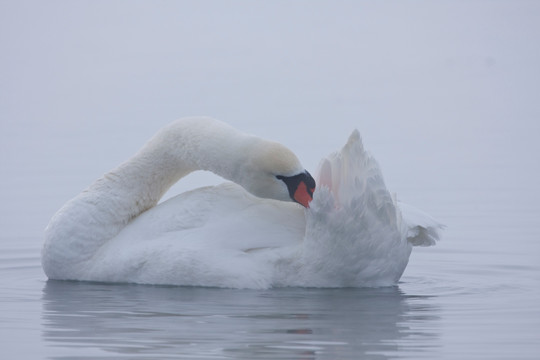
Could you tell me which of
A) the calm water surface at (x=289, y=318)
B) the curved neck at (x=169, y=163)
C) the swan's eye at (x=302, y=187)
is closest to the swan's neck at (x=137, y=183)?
the curved neck at (x=169, y=163)

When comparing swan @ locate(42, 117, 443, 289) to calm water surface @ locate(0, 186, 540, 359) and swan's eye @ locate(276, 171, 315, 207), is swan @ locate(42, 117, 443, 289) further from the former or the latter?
calm water surface @ locate(0, 186, 540, 359)

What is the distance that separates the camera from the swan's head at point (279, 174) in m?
8.42

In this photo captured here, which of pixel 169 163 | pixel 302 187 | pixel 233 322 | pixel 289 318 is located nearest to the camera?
pixel 233 322

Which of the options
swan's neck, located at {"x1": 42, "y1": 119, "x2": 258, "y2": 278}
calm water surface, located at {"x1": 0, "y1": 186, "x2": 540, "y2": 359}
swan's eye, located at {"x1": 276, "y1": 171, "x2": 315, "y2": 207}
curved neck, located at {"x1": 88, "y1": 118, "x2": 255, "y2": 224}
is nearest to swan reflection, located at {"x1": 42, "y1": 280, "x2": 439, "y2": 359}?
calm water surface, located at {"x1": 0, "y1": 186, "x2": 540, "y2": 359}

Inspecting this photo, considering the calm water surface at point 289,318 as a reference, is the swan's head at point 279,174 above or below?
above

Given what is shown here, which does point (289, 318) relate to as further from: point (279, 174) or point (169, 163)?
point (169, 163)

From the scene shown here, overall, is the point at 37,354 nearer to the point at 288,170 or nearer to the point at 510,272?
the point at 288,170

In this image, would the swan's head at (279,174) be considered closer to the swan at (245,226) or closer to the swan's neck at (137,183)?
the swan at (245,226)

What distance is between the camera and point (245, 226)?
850 centimetres

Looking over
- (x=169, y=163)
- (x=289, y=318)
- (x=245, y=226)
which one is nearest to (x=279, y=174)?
(x=245, y=226)

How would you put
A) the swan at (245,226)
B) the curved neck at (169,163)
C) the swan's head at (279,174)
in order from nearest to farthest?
the swan at (245,226), the swan's head at (279,174), the curved neck at (169,163)

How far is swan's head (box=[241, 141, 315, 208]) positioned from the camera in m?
8.42

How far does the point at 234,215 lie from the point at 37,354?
251 cm

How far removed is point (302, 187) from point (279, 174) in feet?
0.60
